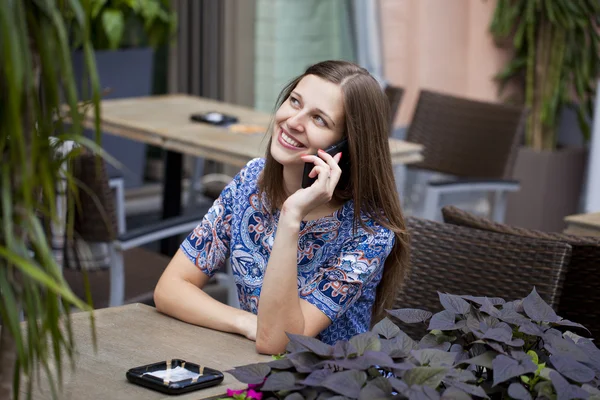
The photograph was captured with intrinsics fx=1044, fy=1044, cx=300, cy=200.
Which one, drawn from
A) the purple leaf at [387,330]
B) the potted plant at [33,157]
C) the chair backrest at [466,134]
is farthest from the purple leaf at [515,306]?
the chair backrest at [466,134]

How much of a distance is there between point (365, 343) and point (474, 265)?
95 cm

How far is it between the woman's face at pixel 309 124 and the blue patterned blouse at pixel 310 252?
0.16 metres

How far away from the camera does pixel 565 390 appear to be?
145cm

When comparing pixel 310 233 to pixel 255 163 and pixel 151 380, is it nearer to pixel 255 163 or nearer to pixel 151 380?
pixel 255 163

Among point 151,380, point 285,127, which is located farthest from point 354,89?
point 151,380

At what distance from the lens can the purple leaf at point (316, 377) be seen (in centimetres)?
140

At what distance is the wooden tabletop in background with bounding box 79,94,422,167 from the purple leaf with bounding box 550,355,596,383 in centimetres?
233

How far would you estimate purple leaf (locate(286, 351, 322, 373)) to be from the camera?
4.75ft

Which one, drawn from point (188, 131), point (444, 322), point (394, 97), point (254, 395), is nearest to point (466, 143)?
point (394, 97)

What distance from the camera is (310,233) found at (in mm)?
2211

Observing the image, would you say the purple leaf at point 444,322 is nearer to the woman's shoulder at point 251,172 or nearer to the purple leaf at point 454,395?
the purple leaf at point 454,395

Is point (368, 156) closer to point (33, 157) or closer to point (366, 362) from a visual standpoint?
point (366, 362)

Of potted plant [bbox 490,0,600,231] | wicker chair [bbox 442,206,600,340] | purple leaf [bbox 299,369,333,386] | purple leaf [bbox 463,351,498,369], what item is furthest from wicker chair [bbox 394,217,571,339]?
potted plant [bbox 490,0,600,231]

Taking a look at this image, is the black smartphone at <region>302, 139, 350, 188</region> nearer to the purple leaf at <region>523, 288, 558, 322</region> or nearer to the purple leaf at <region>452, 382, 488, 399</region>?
the purple leaf at <region>523, 288, 558, 322</region>
